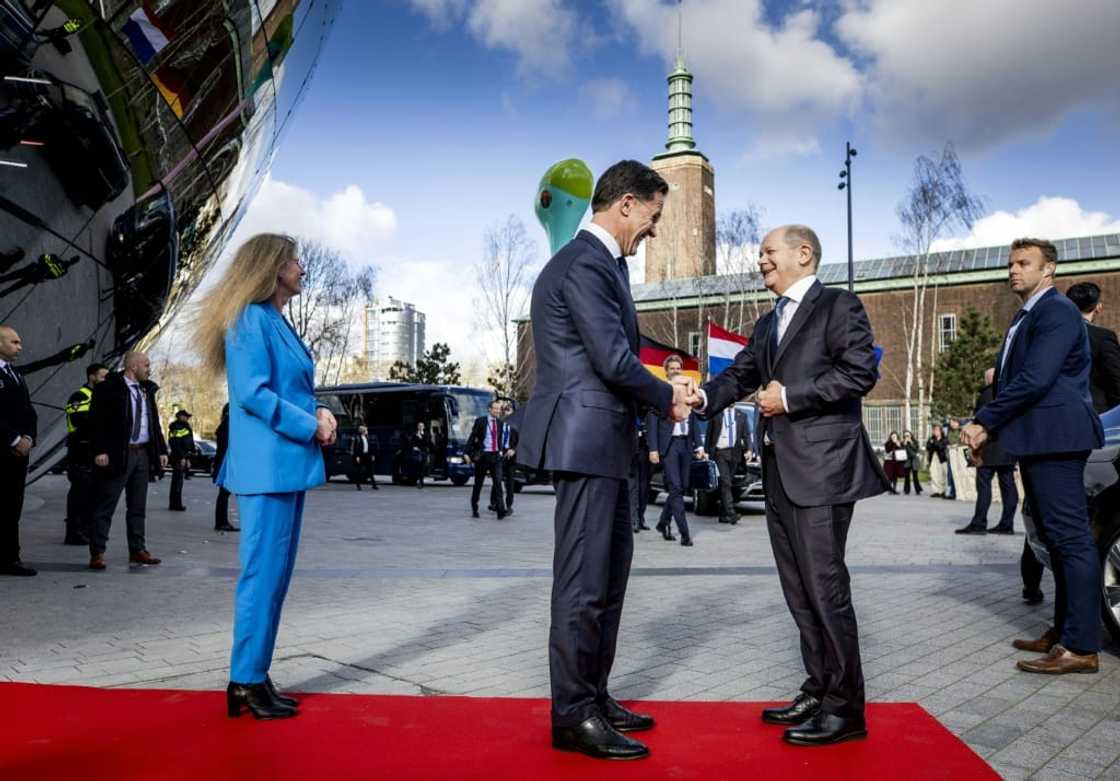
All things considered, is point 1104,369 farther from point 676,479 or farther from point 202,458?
point 202,458

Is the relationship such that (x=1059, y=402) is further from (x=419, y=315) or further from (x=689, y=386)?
(x=419, y=315)

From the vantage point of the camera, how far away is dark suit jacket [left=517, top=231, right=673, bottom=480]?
2979 millimetres

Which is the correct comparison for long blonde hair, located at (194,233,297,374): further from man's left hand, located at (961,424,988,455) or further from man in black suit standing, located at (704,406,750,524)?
man in black suit standing, located at (704,406,750,524)

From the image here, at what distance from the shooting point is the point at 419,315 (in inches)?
4579

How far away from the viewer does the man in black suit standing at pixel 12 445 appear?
6.90m

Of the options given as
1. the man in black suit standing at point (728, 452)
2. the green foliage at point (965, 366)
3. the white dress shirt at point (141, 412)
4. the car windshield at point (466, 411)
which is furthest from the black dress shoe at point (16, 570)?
the green foliage at point (965, 366)

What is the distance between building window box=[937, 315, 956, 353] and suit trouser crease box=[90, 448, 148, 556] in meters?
45.5

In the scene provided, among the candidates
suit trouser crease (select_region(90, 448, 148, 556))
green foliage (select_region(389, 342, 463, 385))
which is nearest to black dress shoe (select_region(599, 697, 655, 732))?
suit trouser crease (select_region(90, 448, 148, 556))

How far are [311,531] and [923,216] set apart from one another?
105 ft

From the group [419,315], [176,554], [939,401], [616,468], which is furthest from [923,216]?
[419,315]

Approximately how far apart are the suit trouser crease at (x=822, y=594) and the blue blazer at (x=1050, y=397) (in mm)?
1522

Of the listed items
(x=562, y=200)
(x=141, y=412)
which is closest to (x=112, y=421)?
(x=141, y=412)

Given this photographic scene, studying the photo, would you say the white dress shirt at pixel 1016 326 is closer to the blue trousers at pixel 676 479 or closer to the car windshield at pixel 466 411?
the blue trousers at pixel 676 479

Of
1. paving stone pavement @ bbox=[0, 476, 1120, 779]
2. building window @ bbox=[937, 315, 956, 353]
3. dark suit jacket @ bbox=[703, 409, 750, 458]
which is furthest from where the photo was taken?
building window @ bbox=[937, 315, 956, 353]
